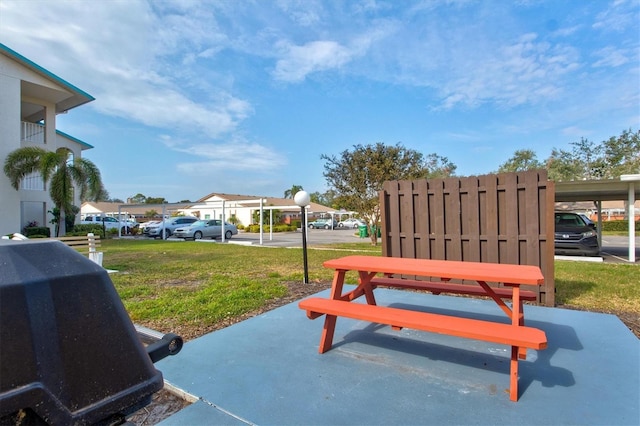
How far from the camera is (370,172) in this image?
16.5 meters

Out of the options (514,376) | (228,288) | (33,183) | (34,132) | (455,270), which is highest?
(34,132)

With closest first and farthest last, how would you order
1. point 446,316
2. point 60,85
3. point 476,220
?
point 446,316, point 476,220, point 60,85

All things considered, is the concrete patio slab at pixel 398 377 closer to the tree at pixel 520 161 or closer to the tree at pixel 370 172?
the tree at pixel 370 172

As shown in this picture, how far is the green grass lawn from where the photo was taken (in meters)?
4.59

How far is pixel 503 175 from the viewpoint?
510cm

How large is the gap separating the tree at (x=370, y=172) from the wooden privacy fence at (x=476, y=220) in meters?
10.3

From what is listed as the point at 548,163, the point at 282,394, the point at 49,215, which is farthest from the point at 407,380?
the point at 548,163

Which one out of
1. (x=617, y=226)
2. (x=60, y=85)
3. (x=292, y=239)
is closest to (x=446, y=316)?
(x=292, y=239)

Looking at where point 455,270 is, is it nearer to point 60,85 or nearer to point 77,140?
point 60,85

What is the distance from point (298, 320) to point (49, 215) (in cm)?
2104

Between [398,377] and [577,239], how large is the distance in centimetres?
1137

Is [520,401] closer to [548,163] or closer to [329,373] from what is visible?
[329,373]

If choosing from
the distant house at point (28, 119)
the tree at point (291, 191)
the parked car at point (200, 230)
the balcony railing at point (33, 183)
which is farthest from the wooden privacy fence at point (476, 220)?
the tree at point (291, 191)

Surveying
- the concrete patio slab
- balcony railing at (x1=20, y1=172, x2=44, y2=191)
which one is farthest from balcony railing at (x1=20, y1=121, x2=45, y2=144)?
the concrete patio slab
